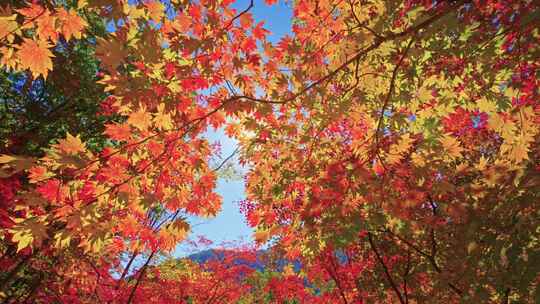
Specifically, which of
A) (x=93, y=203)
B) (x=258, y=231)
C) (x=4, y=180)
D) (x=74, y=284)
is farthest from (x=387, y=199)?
(x=74, y=284)

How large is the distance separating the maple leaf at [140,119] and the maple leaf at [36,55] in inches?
38.3

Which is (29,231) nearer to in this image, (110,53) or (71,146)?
(71,146)

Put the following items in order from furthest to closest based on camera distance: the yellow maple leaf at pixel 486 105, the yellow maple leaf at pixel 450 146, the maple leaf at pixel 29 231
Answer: the yellow maple leaf at pixel 450 146 < the yellow maple leaf at pixel 486 105 < the maple leaf at pixel 29 231

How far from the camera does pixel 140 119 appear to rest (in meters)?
4.09

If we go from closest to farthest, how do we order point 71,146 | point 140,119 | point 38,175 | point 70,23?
point 71,146 < point 38,175 < point 70,23 < point 140,119

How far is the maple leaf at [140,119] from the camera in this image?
406cm

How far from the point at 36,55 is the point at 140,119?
46.0 inches

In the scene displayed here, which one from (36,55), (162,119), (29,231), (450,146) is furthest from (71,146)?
(450,146)

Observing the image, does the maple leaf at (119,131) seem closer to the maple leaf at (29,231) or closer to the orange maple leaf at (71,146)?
the orange maple leaf at (71,146)

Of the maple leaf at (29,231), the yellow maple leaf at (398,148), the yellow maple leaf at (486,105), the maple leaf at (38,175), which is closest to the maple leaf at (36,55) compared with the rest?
the maple leaf at (38,175)

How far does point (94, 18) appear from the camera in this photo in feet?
30.1

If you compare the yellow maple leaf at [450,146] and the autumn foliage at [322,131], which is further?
the yellow maple leaf at [450,146]

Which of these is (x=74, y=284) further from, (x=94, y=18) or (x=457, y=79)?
(x=457, y=79)

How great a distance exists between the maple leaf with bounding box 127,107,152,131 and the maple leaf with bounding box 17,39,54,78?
973 millimetres
